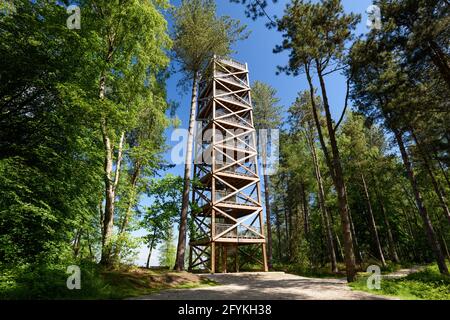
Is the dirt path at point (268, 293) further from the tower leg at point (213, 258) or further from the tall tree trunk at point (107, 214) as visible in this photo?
the tower leg at point (213, 258)

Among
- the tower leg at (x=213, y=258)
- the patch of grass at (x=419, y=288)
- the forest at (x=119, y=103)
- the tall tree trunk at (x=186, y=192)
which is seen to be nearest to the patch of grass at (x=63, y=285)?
the forest at (x=119, y=103)

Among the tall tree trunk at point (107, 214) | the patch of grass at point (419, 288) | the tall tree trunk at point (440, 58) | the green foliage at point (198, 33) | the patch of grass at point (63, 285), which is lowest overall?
the patch of grass at point (419, 288)

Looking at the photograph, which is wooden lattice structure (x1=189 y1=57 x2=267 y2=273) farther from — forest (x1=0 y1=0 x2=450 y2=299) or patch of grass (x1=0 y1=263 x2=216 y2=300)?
patch of grass (x1=0 y1=263 x2=216 y2=300)

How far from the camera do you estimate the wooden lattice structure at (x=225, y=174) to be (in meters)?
16.2

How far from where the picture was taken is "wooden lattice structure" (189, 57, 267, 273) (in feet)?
53.3

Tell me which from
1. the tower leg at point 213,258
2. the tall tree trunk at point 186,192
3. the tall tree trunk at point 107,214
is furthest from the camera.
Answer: the tower leg at point 213,258

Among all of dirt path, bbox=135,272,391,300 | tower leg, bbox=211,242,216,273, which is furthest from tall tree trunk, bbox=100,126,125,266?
tower leg, bbox=211,242,216,273

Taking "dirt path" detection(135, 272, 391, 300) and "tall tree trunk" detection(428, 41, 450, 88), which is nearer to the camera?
"dirt path" detection(135, 272, 391, 300)

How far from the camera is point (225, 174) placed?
682 inches

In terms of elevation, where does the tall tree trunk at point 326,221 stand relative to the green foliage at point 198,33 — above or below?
below

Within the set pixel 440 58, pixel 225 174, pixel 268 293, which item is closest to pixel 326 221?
pixel 225 174

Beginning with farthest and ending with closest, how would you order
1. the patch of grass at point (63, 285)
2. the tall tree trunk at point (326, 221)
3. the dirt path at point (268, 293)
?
the tall tree trunk at point (326, 221) → the dirt path at point (268, 293) → the patch of grass at point (63, 285)
